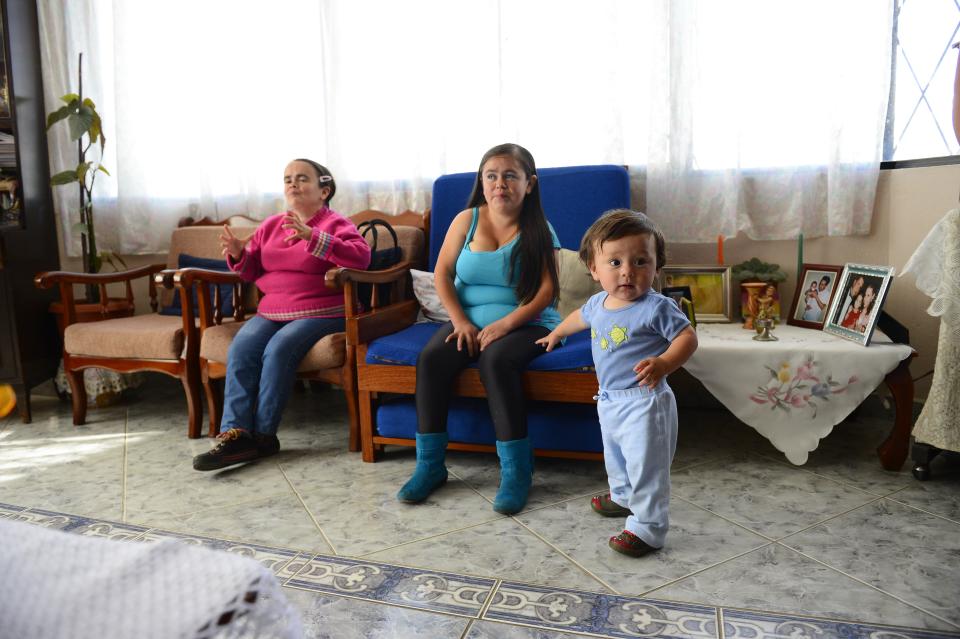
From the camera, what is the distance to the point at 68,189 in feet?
11.0

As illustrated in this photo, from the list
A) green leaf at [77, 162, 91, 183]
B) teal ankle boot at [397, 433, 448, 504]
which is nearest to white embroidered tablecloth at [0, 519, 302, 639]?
teal ankle boot at [397, 433, 448, 504]

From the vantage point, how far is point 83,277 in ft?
9.39

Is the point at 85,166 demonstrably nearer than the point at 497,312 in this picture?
No

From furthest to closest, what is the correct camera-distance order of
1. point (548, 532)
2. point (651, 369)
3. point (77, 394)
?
1. point (77, 394)
2. point (548, 532)
3. point (651, 369)

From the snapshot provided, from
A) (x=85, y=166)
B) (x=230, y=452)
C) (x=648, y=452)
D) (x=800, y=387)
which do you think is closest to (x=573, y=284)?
(x=800, y=387)

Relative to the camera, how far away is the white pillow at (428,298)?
248 cm

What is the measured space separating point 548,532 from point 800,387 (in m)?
0.92

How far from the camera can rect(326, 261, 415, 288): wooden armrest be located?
2.22m


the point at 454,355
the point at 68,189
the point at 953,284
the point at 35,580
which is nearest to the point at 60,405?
the point at 68,189

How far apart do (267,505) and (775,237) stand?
6.52 feet

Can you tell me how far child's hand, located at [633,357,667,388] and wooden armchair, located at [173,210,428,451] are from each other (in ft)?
3.25

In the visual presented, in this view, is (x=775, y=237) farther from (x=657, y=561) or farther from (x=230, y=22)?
(x=230, y=22)

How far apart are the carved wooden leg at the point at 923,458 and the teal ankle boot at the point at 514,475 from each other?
1.09 meters

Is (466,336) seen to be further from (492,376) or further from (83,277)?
(83,277)
